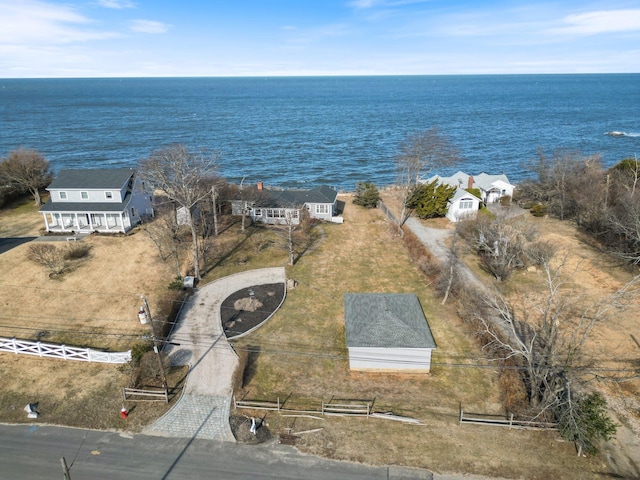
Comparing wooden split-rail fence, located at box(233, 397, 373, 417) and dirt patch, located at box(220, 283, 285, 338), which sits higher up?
dirt patch, located at box(220, 283, 285, 338)

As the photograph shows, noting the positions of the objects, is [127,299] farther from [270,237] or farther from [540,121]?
[540,121]

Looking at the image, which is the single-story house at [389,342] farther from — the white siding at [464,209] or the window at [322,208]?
the white siding at [464,209]

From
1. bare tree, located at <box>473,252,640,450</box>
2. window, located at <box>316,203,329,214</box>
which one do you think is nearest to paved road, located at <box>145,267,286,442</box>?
bare tree, located at <box>473,252,640,450</box>

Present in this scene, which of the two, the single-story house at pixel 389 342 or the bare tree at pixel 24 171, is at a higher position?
the bare tree at pixel 24 171

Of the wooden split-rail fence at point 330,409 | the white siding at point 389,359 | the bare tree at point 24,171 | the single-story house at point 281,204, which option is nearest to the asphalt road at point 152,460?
the wooden split-rail fence at point 330,409

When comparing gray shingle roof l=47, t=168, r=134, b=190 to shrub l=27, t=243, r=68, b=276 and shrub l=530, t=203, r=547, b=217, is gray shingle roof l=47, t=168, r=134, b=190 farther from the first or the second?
shrub l=530, t=203, r=547, b=217

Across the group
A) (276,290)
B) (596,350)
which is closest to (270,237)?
(276,290)

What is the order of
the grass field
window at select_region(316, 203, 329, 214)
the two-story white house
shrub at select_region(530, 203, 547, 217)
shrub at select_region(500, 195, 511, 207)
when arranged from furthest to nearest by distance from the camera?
shrub at select_region(500, 195, 511, 207) → shrub at select_region(530, 203, 547, 217) → window at select_region(316, 203, 329, 214) → the two-story white house → the grass field
